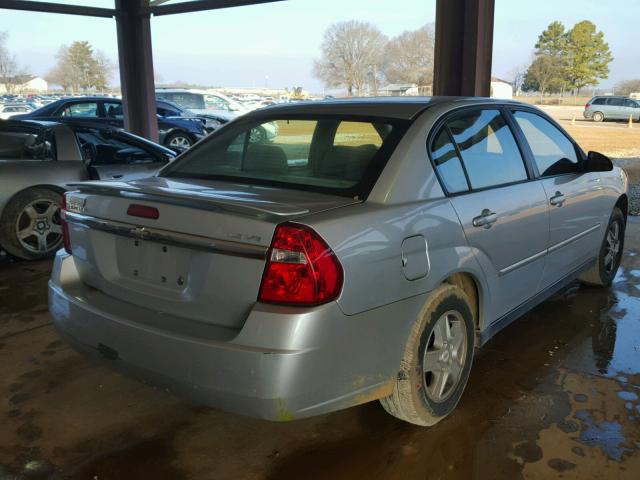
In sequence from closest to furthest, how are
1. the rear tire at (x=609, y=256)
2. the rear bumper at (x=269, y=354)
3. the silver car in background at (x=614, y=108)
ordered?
the rear bumper at (x=269, y=354)
the rear tire at (x=609, y=256)
the silver car in background at (x=614, y=108)

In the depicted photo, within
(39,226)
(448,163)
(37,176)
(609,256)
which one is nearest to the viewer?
(448,163)

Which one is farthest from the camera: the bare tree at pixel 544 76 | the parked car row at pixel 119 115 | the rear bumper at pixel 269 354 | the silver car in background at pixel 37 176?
the bare tree at pixel 544 76

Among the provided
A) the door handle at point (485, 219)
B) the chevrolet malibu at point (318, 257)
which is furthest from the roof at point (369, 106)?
the door handle at point (485, 219)

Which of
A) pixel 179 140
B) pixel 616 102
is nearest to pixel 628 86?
pixel 616 102

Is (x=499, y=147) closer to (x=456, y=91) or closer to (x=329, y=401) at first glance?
(x=329, y=401)

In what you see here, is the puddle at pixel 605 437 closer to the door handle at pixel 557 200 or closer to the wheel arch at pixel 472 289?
the wheel arch at pixel 472 289

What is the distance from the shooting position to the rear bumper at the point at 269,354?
2068 mm

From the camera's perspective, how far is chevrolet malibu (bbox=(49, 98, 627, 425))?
2117mm

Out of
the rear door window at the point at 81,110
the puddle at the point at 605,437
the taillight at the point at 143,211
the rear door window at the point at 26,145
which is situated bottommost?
the puddle at the point at 605,437

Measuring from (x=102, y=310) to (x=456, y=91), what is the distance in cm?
561

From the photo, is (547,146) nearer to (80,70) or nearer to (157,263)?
(157,263)

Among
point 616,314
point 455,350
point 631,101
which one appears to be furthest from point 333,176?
point 631,101

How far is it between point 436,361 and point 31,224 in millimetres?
4485

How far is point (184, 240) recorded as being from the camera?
7.48 ft
